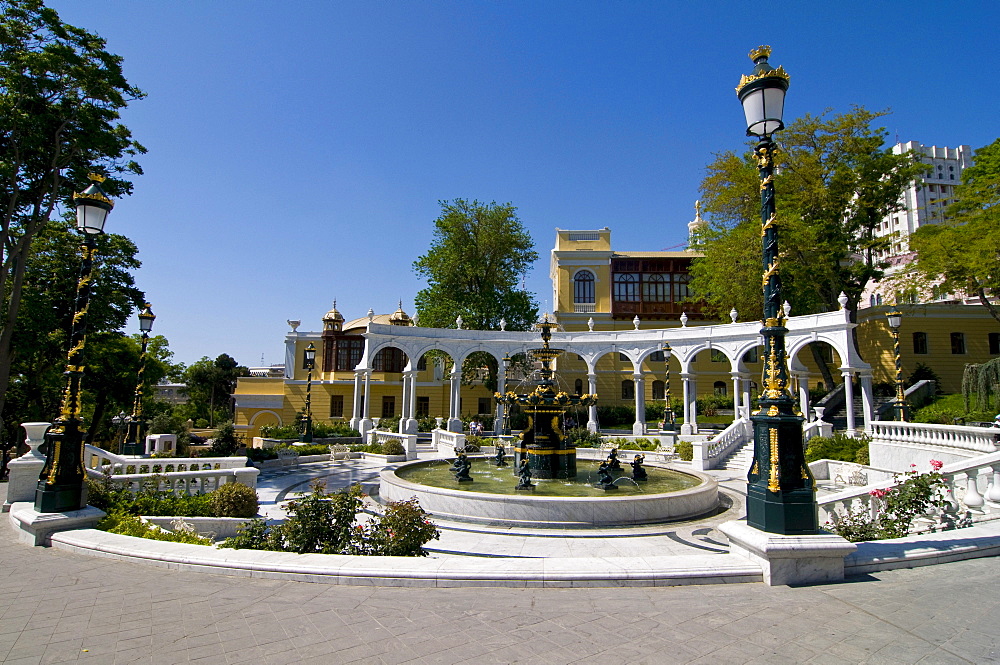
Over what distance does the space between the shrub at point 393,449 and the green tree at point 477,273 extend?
43.8 feet

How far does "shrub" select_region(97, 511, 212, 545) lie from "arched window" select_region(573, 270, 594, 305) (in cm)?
3744

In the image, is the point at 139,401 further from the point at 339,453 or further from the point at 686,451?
the point at 686,451

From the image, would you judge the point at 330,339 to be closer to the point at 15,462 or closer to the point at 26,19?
the point at 26,19

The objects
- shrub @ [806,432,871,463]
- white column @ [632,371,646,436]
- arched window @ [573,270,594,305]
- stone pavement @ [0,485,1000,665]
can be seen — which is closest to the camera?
stone pavement @ [0,485,1000,665]

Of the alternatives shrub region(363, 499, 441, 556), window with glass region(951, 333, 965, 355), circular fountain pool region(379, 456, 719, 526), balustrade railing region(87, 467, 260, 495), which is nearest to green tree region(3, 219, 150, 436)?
balustrade railing region(87, 467, 260, 495)

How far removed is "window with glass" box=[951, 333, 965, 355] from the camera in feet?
105

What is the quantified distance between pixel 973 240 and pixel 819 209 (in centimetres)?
783

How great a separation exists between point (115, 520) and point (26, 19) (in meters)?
18.4

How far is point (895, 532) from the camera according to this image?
7.32 metres

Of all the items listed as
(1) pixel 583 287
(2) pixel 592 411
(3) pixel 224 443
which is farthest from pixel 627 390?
(3) pixel 224 443

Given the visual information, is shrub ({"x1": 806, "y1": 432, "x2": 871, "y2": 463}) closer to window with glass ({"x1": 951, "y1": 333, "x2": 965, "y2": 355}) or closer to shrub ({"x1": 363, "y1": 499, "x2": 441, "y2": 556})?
shrub ({"x1": 363, "y1": 499, "x2": 441, "y2": 556})

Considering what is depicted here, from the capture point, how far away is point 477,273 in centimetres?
3816

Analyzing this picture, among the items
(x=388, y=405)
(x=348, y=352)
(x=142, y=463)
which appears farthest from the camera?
(x=348, y=352)

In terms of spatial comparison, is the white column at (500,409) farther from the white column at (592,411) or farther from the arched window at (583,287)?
the arched window at (583,287)
